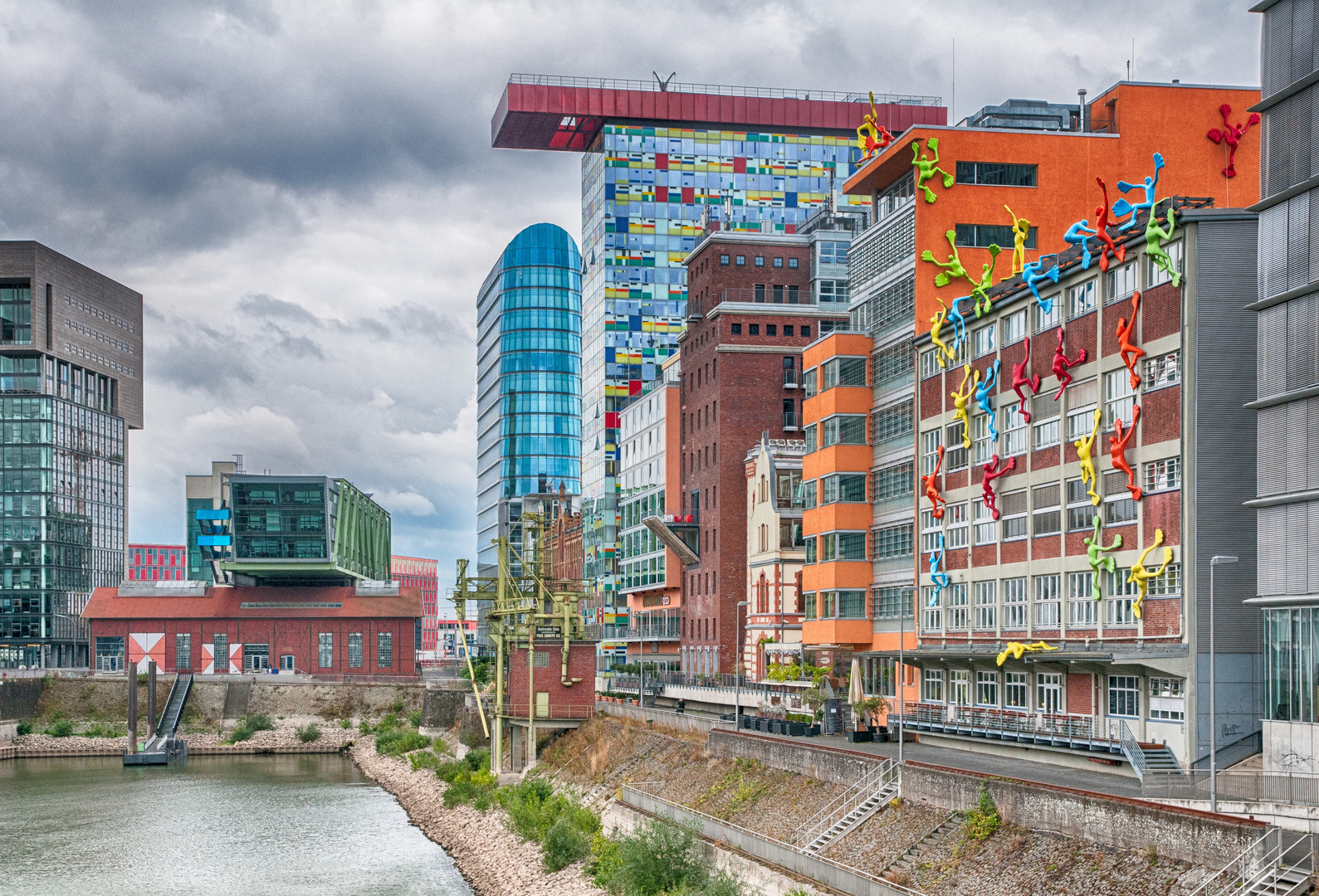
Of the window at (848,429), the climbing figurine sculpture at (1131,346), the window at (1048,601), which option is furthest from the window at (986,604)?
the window at (848,429)

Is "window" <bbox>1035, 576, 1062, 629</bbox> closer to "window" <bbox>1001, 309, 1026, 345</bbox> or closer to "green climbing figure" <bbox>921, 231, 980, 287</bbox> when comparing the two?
"window" <bbox>1001, 309, 1026, 345</bbox>

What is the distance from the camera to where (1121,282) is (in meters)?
48.5

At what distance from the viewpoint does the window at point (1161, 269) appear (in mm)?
45047

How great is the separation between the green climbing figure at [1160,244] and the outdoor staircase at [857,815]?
16966 mm

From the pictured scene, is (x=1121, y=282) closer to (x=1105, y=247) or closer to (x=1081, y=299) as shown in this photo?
(x=1105, y=247)

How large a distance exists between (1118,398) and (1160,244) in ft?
17.0

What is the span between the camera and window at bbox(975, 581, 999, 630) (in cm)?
5803

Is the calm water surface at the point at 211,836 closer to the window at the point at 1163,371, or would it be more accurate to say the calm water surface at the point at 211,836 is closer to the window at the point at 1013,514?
the window at the point at 1013,514

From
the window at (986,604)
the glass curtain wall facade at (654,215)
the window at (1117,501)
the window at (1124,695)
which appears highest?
the glass curtain wall facade at (654,215)

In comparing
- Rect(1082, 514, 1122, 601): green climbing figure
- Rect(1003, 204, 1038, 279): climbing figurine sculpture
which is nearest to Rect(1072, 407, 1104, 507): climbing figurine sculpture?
Rect(1082, 514, 1122, 601): green climbing figure

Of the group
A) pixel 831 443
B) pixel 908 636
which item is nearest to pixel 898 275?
pixel 831 443

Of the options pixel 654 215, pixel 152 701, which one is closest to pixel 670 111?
pixel 654 215

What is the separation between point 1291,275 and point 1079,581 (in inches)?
620

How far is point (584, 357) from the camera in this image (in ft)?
575
